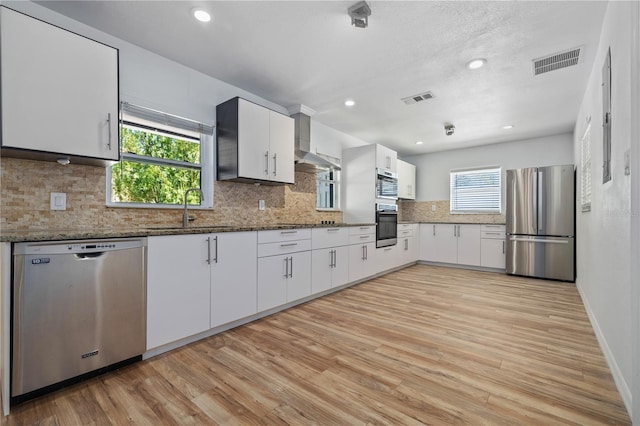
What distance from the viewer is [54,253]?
1628 mm

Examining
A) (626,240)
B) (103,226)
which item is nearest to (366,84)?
(626,240)

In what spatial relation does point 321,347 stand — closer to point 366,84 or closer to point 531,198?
point 366,84

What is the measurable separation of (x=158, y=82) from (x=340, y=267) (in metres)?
2.83

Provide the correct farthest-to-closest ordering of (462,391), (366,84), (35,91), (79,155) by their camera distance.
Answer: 1. (366,84)
2. (79,155)
3. (35,91)
4. (462,391)

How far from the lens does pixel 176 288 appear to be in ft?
7.11

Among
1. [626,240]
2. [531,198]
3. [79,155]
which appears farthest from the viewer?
[531,198]

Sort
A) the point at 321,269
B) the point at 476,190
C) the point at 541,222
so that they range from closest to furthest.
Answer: the point at 321,269, the point at 541,222, the point at 476,190

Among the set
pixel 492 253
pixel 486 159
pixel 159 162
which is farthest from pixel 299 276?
pixel 486 159

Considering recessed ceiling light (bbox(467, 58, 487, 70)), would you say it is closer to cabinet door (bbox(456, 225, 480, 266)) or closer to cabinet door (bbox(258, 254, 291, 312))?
cabinet door (bbox(258, 254, 291, 312))

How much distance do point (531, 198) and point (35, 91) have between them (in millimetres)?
5989

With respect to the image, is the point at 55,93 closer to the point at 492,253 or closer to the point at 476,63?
the point at 476,63

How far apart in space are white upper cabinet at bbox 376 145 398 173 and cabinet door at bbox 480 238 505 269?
6.95 feet

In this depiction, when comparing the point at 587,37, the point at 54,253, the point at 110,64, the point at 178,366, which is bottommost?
the point at 178,366

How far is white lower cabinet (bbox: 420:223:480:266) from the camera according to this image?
552 centimetres
